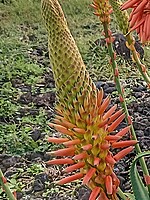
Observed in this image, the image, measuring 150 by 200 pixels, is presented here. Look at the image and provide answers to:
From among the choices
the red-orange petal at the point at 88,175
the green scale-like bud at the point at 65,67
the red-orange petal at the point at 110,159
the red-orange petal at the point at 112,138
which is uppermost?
the green scale-like bud at the point at 65,67

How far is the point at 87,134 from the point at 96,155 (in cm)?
3

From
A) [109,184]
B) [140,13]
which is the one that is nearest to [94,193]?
[109,184]

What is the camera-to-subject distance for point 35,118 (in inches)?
151

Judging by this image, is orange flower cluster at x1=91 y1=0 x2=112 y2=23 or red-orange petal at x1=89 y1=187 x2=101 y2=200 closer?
red-orange petal at x1=89 y1=187 x2=101 y2=200

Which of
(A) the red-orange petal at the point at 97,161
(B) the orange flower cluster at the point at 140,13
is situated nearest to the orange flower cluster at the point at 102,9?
(B) the orange flower cluster at the point at 140,13

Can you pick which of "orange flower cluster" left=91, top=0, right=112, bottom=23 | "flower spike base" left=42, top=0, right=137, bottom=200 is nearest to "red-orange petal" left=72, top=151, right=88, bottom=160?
"flower spike base" left=42, top=0, right=137, bottom=200

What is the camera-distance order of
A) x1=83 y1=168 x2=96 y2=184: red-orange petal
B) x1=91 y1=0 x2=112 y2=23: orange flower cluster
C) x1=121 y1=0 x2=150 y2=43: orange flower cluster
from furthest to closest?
1. x1=91 y1=0 x2=112 y2=23: orange flower cluster
2. x1=121 y1=0 x2=150 y2=43: orange flower cluster
3. x1=83 y1=168 x2=96 y2=184: red-orange petal

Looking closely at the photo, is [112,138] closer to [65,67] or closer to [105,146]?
[105,146]

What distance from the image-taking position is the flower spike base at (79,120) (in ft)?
2.59

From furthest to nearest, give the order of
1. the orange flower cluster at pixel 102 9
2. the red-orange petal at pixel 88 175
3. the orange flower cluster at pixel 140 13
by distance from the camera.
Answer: the orange flower cluster at pixel 102 9 → the orange flower cluster at pixel 140 13 → the red-orange petal at pixel 88 175

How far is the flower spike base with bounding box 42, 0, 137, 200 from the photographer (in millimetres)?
→ 791

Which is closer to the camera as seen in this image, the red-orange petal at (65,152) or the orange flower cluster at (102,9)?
the red-orange petal at (65,152)

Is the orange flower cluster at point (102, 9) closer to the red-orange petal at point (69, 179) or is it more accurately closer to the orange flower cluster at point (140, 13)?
the orange flower cluster at point (140, 13)

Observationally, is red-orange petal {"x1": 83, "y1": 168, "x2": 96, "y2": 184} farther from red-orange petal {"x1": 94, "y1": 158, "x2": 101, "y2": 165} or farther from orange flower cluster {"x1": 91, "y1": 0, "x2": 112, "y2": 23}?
orange flower cluster {"x1": 91, "y1": 0, "x2": 112, "y2": 23}
